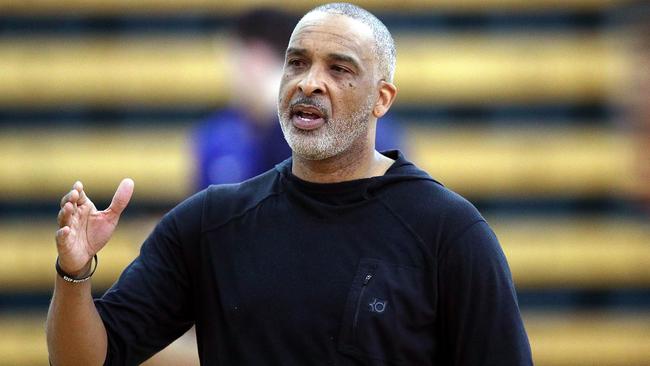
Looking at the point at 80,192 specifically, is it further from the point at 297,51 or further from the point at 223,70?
the point at 223,70

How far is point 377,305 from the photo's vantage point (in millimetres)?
2977

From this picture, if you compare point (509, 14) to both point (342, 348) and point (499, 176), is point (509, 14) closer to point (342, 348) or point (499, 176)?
point (499, 176)

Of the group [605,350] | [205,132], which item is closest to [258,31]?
[205,132]

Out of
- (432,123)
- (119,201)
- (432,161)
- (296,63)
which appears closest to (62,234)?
(119,201)

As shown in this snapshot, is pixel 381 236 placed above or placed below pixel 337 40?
below

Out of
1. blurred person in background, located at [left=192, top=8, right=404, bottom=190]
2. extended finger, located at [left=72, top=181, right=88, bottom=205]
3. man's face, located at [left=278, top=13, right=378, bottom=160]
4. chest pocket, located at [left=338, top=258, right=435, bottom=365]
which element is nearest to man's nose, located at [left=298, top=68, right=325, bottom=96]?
man's face, located at [left=278, top=13, right=378, bottom=160]

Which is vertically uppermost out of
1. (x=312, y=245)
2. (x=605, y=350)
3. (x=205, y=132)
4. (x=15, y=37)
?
(x=15, y=37)

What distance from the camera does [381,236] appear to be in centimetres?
306

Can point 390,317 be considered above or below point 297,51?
below

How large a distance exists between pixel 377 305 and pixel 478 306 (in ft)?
0.79

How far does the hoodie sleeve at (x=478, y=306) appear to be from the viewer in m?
2.96

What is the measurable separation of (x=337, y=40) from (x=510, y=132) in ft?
18.1

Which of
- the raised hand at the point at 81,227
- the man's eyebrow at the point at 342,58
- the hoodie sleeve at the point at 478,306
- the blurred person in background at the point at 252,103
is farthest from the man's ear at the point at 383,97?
the blurred person in background at the point at 252,103

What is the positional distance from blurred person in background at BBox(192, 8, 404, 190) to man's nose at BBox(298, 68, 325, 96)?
5.31 ft
